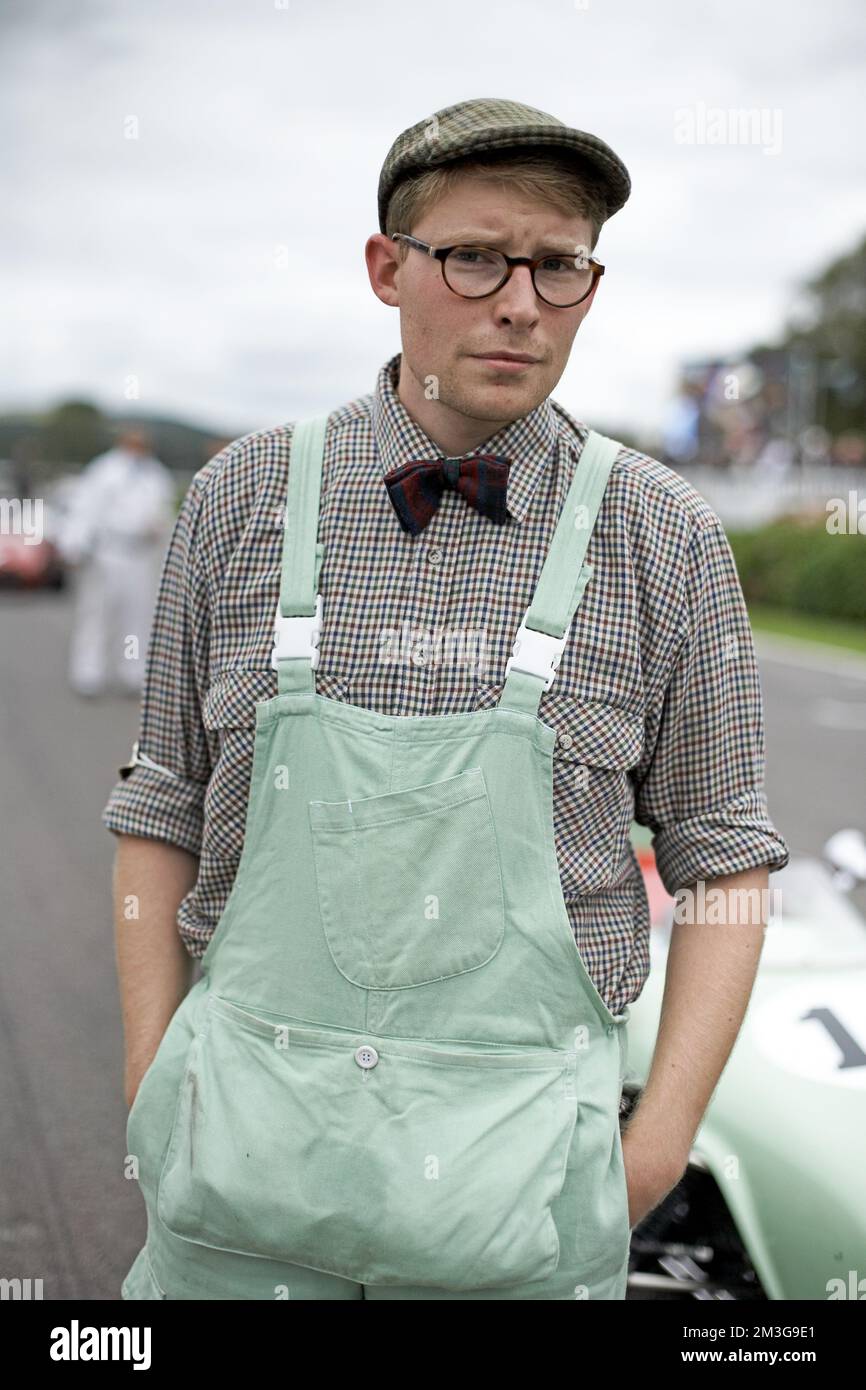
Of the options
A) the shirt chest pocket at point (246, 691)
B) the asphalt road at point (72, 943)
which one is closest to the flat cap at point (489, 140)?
the shirt chest pocket at point (246, 691)

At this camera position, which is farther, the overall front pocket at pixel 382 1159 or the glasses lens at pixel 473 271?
the glasses lens at pixel 473 271

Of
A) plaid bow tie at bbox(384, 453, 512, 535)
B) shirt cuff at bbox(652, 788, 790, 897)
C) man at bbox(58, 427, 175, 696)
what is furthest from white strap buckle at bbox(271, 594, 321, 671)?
man at bbox(58, 427, 175, 696)

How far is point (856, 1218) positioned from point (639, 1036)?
1.87 feet

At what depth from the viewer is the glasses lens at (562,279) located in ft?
5.20

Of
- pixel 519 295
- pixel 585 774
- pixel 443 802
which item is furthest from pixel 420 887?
pixel 519 295

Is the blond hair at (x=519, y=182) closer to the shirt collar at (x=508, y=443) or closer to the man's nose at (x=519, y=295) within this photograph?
the man's nose at (x=519, y=295)

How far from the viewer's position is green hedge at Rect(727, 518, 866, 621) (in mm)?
17109

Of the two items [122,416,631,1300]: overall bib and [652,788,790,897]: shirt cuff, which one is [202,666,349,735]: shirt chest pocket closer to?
[122,416,631,1300]: overall bib

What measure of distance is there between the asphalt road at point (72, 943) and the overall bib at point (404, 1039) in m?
1.66

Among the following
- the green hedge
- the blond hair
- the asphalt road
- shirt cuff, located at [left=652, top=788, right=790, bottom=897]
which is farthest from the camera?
the green hedge

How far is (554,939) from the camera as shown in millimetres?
1514

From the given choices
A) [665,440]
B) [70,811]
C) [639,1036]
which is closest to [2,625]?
[70,811]

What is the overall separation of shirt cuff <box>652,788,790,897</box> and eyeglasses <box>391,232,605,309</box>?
608mm
